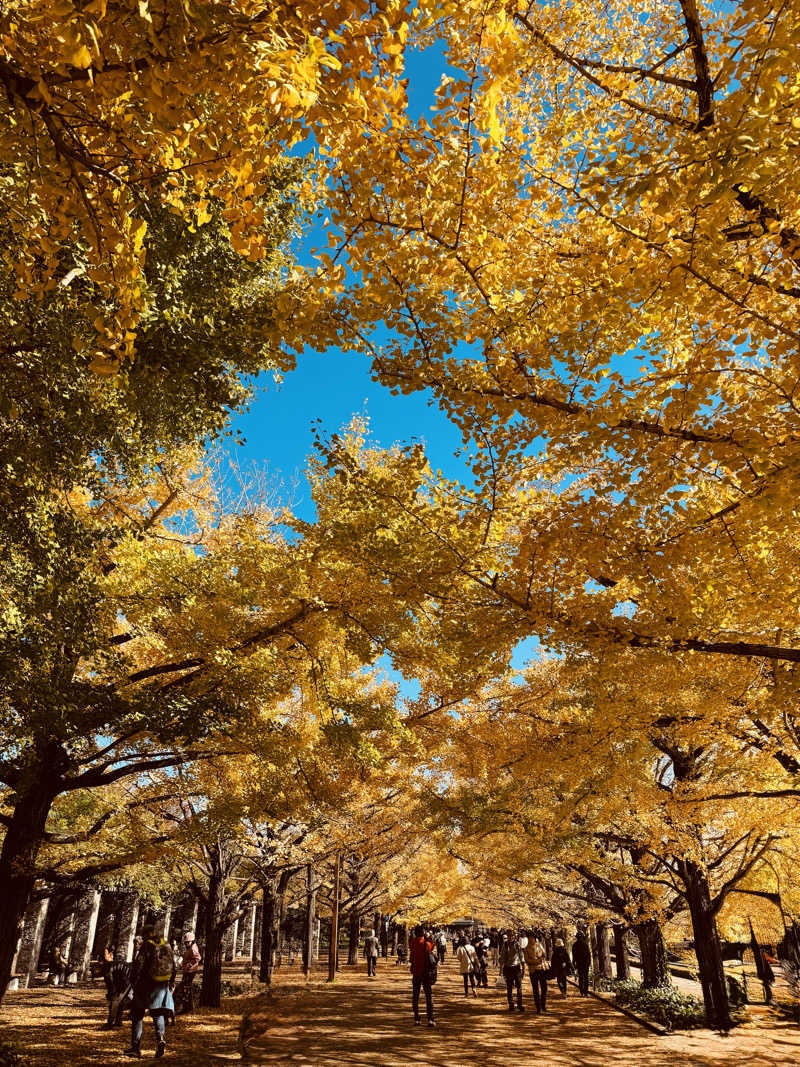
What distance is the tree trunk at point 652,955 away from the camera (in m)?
14.8

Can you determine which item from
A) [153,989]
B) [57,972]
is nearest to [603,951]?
[153,989]

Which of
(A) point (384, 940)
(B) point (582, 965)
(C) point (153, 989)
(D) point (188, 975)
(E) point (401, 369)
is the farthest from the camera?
(A) point (384, 940)

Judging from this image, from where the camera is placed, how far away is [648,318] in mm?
4141

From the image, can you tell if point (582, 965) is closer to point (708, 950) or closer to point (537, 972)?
point (537, 972)

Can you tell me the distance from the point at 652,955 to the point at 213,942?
405 inches

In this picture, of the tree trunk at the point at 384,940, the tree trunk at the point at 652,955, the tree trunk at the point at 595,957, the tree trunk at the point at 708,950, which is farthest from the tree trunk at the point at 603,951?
the tree trunk at the point at 384,940

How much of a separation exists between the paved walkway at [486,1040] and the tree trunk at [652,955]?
1.51 m

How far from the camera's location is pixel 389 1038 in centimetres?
961

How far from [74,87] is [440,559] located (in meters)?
3.93

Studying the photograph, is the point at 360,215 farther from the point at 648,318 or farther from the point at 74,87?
the point at 648,318

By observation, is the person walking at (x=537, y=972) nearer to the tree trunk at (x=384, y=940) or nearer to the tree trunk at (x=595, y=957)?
the tree trunk at (x=595, y=957)

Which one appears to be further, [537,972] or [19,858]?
[537,972]

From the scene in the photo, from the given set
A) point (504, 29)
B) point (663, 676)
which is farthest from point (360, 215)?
point (663, 676)

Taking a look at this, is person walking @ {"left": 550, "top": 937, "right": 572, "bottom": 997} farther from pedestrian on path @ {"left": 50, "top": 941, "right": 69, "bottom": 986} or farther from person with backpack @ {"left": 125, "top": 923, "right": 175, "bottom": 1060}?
pedestrian on path @ {"left": 50, "top": 941, "right": 69, "bottom": 986}
